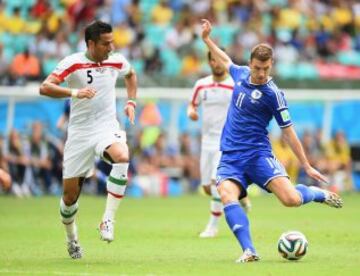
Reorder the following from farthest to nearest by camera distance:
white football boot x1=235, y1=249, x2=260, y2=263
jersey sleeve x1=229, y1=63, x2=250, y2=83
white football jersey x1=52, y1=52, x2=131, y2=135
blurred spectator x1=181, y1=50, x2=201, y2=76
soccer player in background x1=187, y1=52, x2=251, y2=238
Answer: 1. blurred spectator x1=181, y1=50, x2=201, y2=76
2. soccer player in background x1=187, y1=52, x2=251, y2=238
3. white football jersey x1=52, y1=52, x2=131, y2=135
4. jersey sleeve x1=229, y1=63, x2=250, y2=83
5. white football boot x1=235, y1=249, x2=260, y2=263

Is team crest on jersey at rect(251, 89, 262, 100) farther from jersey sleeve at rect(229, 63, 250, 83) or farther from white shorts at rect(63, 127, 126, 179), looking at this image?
white shorts at rect(63, 127, 126, 179)

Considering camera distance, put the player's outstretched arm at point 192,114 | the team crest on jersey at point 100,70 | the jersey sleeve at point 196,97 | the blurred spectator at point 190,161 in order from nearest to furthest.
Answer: the team crest on jersey at point 100,70 → the player's outstretched arm at point 192,114 → the jersey sleeve at point 196,97 → the blurred spectator at point 190,161

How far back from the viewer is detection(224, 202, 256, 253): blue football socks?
1280 centimetres

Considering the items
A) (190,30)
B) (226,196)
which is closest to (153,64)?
(190,30)

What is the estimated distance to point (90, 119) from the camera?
13883 mm

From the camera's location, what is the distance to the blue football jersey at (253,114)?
13344 mm

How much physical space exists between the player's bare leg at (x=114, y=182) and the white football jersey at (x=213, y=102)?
548cm

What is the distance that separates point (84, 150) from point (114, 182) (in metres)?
0.68

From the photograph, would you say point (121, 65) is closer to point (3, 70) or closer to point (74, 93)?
point (74, 93)

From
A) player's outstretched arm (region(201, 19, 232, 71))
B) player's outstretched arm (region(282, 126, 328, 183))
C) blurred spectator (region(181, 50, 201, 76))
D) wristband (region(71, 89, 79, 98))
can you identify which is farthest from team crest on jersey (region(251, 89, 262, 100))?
blurred spectator (region(181, 50, 201, 76))

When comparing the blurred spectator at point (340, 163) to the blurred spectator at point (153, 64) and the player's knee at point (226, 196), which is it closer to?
the blurred spectator at point (153, 64)

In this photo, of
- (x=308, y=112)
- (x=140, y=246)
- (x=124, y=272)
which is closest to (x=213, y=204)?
(x=140, y=246)

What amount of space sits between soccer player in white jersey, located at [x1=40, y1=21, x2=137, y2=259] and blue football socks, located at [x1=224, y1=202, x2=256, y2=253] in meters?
1.43

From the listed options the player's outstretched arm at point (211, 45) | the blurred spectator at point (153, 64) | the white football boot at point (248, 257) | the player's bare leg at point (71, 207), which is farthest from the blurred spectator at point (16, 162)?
the white football boot at point (248, 257)
